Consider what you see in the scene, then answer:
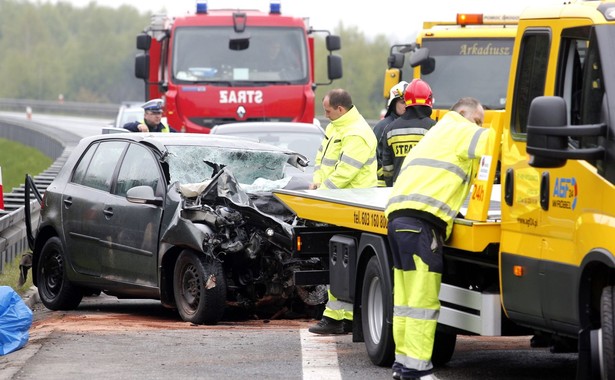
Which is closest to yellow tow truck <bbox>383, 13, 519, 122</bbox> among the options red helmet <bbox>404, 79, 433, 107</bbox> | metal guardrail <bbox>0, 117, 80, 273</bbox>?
metal guardrail <bbox>0, 117, 80, 273</bbox>

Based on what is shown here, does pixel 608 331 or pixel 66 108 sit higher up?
pixel 608 331

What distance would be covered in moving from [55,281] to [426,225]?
5.71 m

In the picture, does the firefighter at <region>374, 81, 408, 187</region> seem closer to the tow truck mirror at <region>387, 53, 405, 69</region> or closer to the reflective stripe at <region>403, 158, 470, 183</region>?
the reflective stripe at <region>403, 158, 470, 183</region>

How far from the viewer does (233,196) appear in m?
11.4

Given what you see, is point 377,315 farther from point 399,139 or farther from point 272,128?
point 272,128

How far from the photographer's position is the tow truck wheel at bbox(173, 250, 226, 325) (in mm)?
11109

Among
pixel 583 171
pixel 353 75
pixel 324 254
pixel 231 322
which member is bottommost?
pixel 353 75

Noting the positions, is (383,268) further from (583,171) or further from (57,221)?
(57,221)

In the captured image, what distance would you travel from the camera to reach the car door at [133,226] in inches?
460

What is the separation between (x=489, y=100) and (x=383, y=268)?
11.9 metres

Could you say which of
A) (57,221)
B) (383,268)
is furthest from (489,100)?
(383,268)

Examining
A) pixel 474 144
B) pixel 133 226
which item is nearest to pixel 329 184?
pixel 133 226

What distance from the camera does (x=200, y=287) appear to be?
1117 cm

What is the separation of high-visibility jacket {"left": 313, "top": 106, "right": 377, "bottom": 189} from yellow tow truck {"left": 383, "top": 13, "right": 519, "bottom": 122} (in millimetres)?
8602
